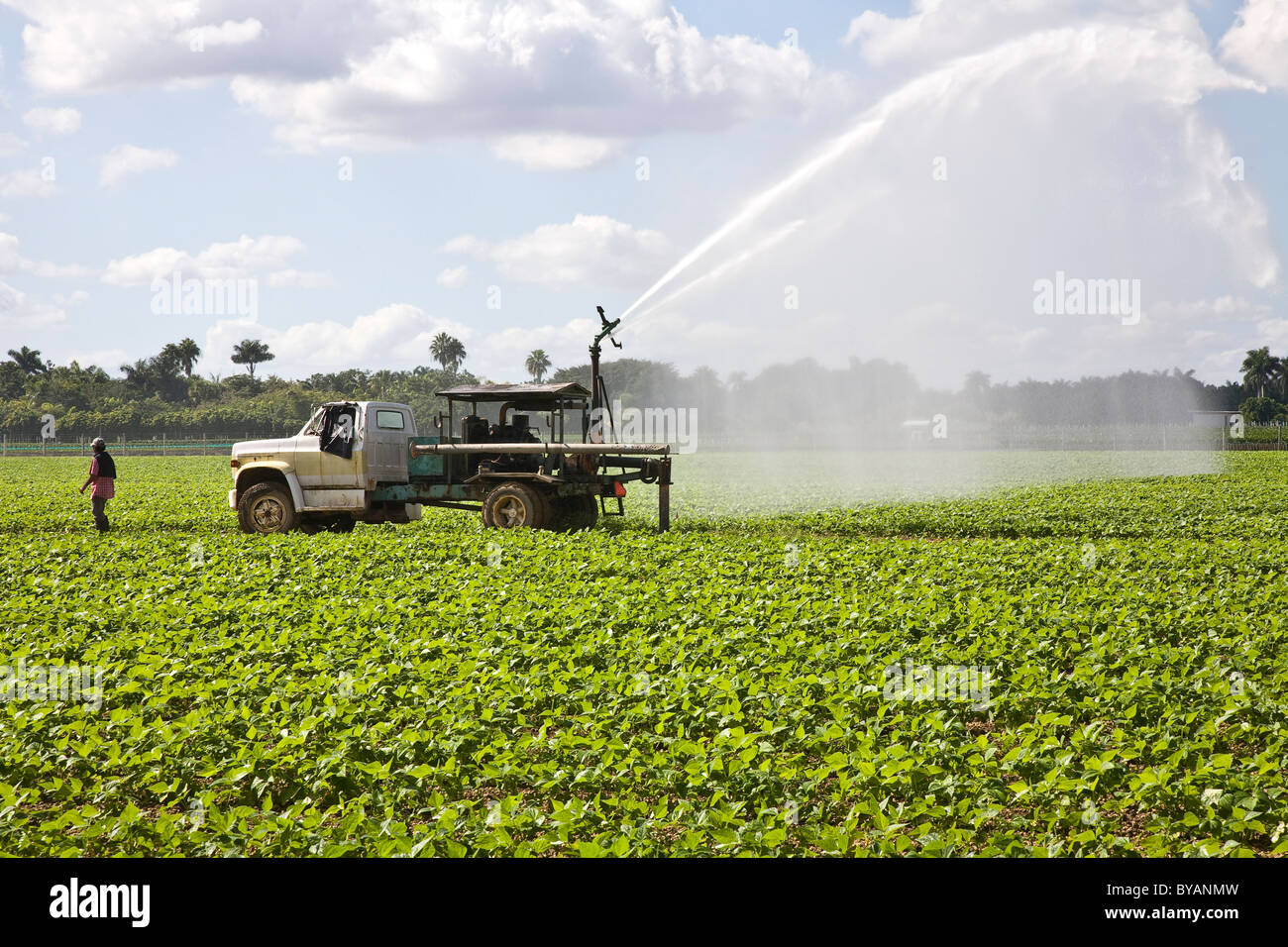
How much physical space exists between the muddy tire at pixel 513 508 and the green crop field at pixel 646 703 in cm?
249

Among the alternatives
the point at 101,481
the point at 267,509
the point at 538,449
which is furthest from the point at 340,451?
the point at 101,481

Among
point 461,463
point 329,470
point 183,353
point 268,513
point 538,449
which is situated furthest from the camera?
point 183,353

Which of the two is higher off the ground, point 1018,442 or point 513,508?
point 1018,442

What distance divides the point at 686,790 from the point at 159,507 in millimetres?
23859

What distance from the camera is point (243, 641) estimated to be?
9562mm

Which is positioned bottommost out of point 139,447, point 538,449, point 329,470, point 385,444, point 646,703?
point 646,703

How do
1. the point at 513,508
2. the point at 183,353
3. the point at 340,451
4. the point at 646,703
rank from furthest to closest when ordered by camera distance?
the point at 183,353
the point at 340,451
the point at 513,508
the point at 646,703

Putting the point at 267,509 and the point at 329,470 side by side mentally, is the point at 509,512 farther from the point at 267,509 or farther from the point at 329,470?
the point at 267,509

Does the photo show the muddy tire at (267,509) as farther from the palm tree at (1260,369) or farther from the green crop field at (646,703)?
the palm tree at (1260,369)

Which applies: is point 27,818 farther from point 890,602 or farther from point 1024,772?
point 890,602

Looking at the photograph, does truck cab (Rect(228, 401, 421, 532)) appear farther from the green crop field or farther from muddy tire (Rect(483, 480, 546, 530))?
the green crop field

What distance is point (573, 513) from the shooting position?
62.7ft

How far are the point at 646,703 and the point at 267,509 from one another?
13751 mm
